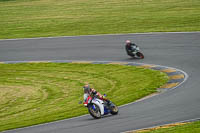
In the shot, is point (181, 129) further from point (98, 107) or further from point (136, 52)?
point (136, 52)

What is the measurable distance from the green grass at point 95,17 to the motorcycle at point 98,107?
22.4 m

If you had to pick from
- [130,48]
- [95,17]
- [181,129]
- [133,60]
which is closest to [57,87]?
[133,60]

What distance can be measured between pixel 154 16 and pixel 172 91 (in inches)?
1069

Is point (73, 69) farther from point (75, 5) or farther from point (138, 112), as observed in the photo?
point (75, 5)

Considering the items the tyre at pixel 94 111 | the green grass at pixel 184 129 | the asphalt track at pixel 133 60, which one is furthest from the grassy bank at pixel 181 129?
the tyre at pixel 94 111

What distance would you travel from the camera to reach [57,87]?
83.9 ft

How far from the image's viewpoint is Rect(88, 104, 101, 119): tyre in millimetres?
17461

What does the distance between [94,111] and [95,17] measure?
3385cm

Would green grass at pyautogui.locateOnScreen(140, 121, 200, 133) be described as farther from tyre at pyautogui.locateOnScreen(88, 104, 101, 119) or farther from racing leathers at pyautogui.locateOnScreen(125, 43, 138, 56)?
racing leathers at pyautogui.locateOnScreen(125, 43, 138, 56)

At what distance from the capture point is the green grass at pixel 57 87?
66.4 ft

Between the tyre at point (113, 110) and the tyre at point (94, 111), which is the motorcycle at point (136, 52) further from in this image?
the tyre at point (94, 111)

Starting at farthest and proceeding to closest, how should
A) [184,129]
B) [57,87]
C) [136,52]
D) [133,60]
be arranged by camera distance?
[136,52] → [133,60] → [57,87] → [184,129]

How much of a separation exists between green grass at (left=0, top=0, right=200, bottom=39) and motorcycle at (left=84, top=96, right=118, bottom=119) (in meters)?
22.4

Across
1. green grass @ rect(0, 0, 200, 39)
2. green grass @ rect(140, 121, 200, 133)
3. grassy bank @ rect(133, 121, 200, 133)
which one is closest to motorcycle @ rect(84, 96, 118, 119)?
grassy bank @ rect(133, 121, 200, 133)
